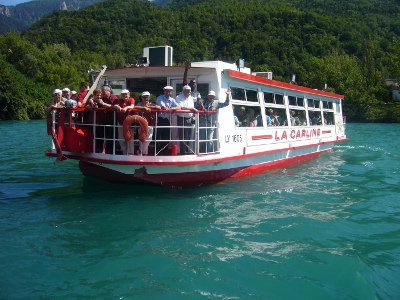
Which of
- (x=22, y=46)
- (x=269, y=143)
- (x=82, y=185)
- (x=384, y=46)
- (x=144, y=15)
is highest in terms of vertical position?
(x=144, y=15)

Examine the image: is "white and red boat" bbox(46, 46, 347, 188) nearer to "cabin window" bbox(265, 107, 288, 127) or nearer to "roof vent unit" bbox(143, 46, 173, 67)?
"cabin window" bbox(265, 107, 288, 127)

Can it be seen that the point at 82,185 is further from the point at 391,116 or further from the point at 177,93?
the point at 391,116

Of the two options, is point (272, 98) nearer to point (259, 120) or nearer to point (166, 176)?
point (259, 120)

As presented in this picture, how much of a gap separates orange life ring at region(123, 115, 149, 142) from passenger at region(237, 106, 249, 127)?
316 centimetres

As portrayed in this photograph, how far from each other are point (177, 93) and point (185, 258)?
209 inches

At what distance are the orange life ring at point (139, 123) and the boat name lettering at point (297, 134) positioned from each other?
216 inches

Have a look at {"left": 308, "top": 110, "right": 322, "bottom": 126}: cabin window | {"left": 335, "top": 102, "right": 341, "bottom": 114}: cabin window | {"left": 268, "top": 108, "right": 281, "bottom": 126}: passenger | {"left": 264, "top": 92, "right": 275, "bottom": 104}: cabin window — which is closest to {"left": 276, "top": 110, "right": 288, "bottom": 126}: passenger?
{"left": 268, "top": 108, "right": 281, "bottom": 126}: passenger

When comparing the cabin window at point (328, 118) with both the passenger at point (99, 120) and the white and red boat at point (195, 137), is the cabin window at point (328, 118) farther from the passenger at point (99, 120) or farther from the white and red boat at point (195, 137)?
the passenger at point (99, 120)

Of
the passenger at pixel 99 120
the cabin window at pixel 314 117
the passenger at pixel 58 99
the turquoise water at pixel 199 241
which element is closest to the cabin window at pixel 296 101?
the cabin window at pixel 314 117

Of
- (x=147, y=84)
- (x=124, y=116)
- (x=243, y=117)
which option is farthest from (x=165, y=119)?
(x=243, y=117)

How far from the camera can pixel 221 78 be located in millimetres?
10000

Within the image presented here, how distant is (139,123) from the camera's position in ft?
27.6

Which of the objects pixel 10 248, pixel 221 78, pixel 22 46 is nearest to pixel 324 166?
pixel 221 78

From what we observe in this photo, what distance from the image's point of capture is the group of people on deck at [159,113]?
341 inches
